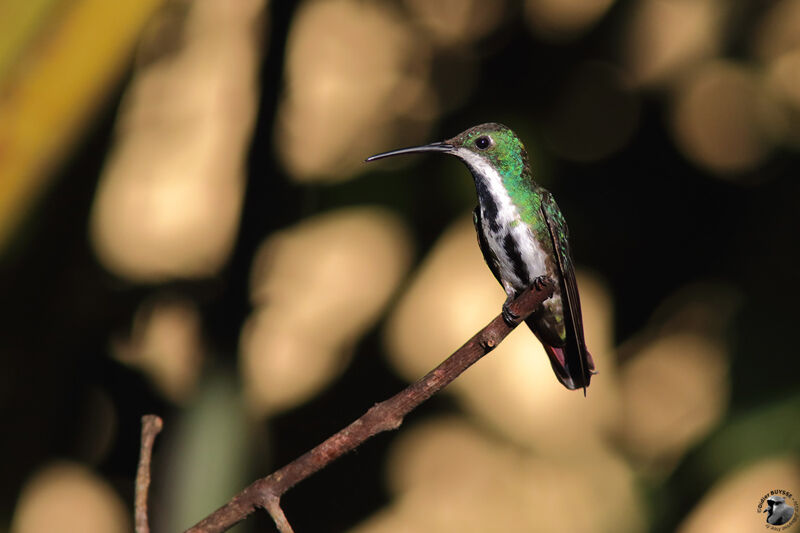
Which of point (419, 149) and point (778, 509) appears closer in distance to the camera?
point (419, 149)

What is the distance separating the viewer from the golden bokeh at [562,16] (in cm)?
124

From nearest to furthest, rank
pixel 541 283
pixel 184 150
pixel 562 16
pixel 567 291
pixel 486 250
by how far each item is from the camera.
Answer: pixel 541 283, pixel 567 291, pixel 486 250, pixel 562 16, pixel 184 150

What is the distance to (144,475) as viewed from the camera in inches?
15.9

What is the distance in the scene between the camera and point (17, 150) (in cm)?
55

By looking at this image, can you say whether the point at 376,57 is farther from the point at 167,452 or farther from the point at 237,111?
the point at 167,452

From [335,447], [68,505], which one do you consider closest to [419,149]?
[335,447]

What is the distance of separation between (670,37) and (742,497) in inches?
28.6

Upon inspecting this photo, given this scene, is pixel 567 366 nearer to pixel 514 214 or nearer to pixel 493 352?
pixel 514 214

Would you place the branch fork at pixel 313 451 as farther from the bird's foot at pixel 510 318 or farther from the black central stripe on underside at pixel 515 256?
the black central stripe on underside at pixel 515 256

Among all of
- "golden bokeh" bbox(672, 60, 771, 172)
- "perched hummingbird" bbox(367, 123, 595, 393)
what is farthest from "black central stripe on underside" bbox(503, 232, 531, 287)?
"golden bokeh" bbox(672, 60, 771, 172)

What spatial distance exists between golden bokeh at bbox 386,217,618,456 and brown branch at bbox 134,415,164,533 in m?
0.80

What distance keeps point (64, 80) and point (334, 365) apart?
707 millimetres

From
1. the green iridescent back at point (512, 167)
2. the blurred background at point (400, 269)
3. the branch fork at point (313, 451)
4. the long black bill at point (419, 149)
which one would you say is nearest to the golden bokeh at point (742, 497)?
the blurred background at point (400, 269)

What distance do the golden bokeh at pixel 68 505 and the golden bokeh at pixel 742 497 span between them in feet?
3.00
